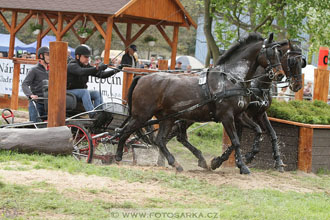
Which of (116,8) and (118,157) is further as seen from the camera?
(116,8)

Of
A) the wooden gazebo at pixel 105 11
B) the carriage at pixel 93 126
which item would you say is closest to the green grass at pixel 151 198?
A: the carriage at pixel 93 126

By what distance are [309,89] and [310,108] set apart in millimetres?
10812

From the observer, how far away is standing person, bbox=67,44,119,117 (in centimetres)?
960

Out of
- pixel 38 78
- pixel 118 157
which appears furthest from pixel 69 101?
pixel 118 157

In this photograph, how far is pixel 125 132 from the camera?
31.7 ft

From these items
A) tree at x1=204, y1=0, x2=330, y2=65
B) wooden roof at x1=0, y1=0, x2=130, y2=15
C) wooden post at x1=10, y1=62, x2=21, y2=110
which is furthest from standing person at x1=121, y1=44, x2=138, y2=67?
tree at x1=204, y1=0, x2=330, y2=65

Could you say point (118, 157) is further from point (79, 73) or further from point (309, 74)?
point (309, 74)

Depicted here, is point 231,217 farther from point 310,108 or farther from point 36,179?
point 310,108

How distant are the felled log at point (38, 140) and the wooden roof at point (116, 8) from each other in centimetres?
785

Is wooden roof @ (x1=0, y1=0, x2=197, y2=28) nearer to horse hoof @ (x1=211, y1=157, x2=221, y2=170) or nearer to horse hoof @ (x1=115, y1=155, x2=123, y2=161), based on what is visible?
horse hoof @ (x1=115, y1=155, x2=123, y2=161)

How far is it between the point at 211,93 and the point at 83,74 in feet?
7.71

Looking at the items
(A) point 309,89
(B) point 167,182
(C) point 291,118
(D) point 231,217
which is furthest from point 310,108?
(A) point 309,89

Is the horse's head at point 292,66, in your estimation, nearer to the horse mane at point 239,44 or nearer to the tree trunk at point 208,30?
the horse mane at point 239,44

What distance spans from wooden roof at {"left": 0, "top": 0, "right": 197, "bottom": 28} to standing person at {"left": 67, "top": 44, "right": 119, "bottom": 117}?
6.27 metres
